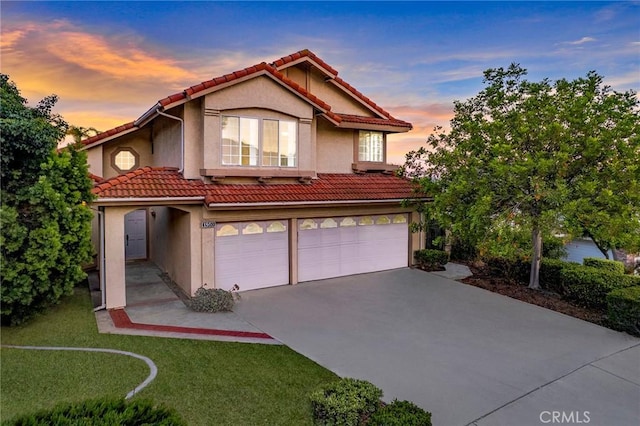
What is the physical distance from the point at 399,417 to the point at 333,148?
13089 mm

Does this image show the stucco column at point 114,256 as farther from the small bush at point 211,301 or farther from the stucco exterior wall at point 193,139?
the stucco exterior wall at point 193,139

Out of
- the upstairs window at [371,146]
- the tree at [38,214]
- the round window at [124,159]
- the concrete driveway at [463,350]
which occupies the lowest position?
the concrete driveway at [463,350]

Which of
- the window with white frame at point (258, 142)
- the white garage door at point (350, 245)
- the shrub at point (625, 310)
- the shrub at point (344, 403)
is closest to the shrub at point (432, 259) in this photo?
the white garage door at point (350, 245)

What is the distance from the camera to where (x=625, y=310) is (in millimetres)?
9992

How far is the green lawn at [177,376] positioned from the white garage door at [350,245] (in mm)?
6117

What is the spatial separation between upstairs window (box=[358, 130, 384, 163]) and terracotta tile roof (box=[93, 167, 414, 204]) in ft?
5.51

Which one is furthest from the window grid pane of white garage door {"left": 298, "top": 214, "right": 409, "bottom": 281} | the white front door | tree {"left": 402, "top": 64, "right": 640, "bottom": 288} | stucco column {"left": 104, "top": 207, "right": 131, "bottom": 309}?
the white front door

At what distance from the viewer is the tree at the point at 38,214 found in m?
8.09

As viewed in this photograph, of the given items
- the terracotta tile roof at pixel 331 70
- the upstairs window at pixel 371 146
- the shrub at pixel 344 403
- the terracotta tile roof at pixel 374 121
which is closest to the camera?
the shrub at pixel 344 403

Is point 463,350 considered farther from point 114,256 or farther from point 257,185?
point 114,256

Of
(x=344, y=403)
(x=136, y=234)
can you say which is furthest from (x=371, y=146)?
(x=344, y=403)

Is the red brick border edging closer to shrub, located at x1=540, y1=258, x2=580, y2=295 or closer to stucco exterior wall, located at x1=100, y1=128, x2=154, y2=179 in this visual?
stucco exterior wall, located at x1=100, y1=128, x2=154, y2=179

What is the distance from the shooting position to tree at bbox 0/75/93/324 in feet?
26.6

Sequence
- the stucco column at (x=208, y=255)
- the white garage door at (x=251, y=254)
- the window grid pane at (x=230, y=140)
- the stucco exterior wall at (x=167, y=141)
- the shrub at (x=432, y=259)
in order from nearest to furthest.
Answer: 1. the stucco column at (x=208, y=255)
2. the white garage door at (x=251, y=254)
3. the window grid pane at (x=230, y=140)
4. the stucco exterior wall at (x=167, y=141)
5. the shrub at (x=432, y=259)
